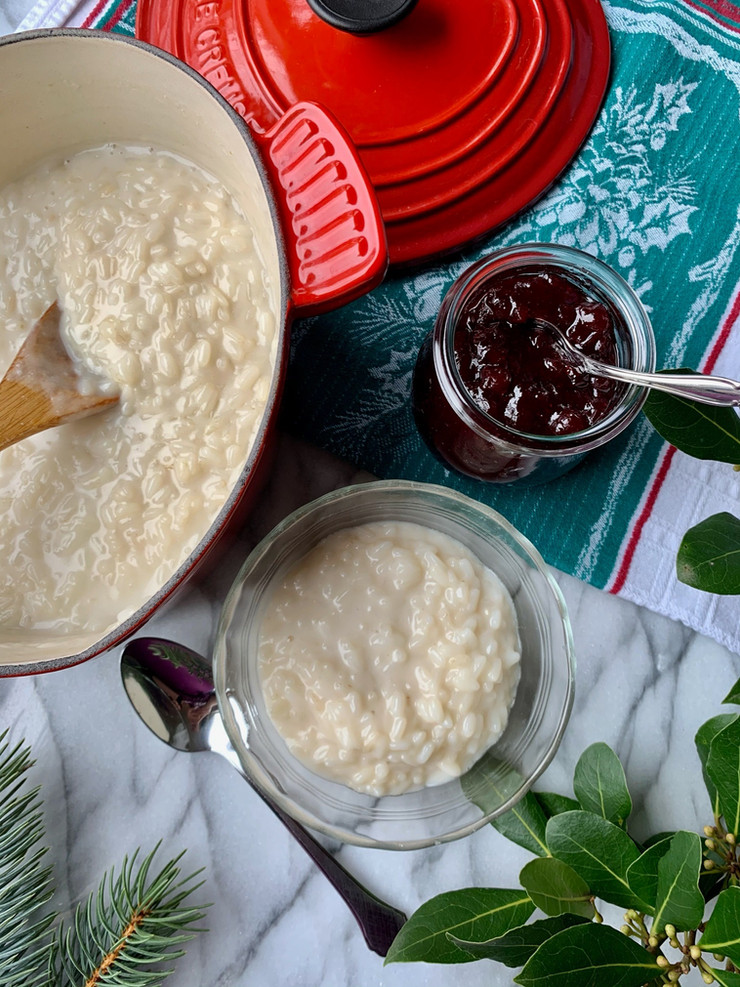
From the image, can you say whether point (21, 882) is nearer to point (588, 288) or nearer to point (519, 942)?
point (519, 942)

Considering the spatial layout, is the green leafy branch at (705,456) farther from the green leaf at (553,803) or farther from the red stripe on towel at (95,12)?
the red stripe on towel at (95,12)

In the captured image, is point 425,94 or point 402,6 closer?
point 402,6

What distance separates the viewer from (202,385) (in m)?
0.94

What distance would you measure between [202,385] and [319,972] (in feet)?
2.47

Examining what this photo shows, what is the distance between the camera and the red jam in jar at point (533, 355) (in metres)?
0.96

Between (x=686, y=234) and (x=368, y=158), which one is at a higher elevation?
(x=368, y=158)

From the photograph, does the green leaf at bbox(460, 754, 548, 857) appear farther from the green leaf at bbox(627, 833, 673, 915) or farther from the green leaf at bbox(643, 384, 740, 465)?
the green leaf at bbox(643, 384, 740, 465)

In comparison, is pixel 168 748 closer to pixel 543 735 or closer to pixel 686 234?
pixel 543 735

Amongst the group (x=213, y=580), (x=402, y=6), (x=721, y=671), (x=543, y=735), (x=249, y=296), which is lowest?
(x=721, y=671)

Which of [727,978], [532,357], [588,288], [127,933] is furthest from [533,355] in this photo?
[127,933]

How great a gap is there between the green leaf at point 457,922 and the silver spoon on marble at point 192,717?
0.43 feet

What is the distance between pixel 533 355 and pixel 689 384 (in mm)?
170

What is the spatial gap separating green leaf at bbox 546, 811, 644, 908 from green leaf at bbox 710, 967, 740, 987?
3.8 inches

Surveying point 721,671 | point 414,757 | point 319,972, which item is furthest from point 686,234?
point 319,972
